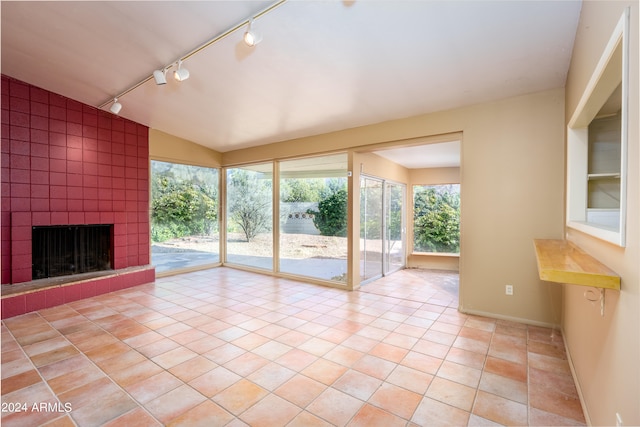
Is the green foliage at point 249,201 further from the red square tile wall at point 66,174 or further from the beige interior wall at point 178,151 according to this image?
the red square tile wall at point 66,174

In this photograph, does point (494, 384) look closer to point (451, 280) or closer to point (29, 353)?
point (451, 280)

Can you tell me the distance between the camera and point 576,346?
2.25 m

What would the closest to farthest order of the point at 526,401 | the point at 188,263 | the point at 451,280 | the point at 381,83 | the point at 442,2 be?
1. the point at 526,401
2. the point at 442,2
3. the point at 381,83
4. the point at 451,280
5. the point at 188,263

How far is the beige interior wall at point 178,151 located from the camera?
5.52m

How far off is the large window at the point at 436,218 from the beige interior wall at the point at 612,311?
439 cm

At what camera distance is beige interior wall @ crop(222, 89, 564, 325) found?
3221 millimetres

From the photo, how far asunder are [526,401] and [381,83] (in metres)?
3.14

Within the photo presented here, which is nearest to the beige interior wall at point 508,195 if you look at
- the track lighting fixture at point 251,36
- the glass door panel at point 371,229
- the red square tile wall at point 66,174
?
the glass door panel at point 371,229

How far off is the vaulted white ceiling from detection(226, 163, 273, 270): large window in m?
2.03

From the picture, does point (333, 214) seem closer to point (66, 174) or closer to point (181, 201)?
point (181, 201)

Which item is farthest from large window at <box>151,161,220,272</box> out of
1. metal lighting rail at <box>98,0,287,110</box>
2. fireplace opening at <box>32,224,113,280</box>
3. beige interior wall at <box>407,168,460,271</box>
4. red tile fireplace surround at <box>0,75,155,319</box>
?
beige interior wall at <box>407,168,460,271</box>

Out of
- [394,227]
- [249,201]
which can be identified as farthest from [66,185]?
[394,227]

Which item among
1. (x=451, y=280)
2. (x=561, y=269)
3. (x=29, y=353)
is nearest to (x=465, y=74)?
(x=561, y=269)

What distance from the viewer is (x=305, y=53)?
2.90 m
